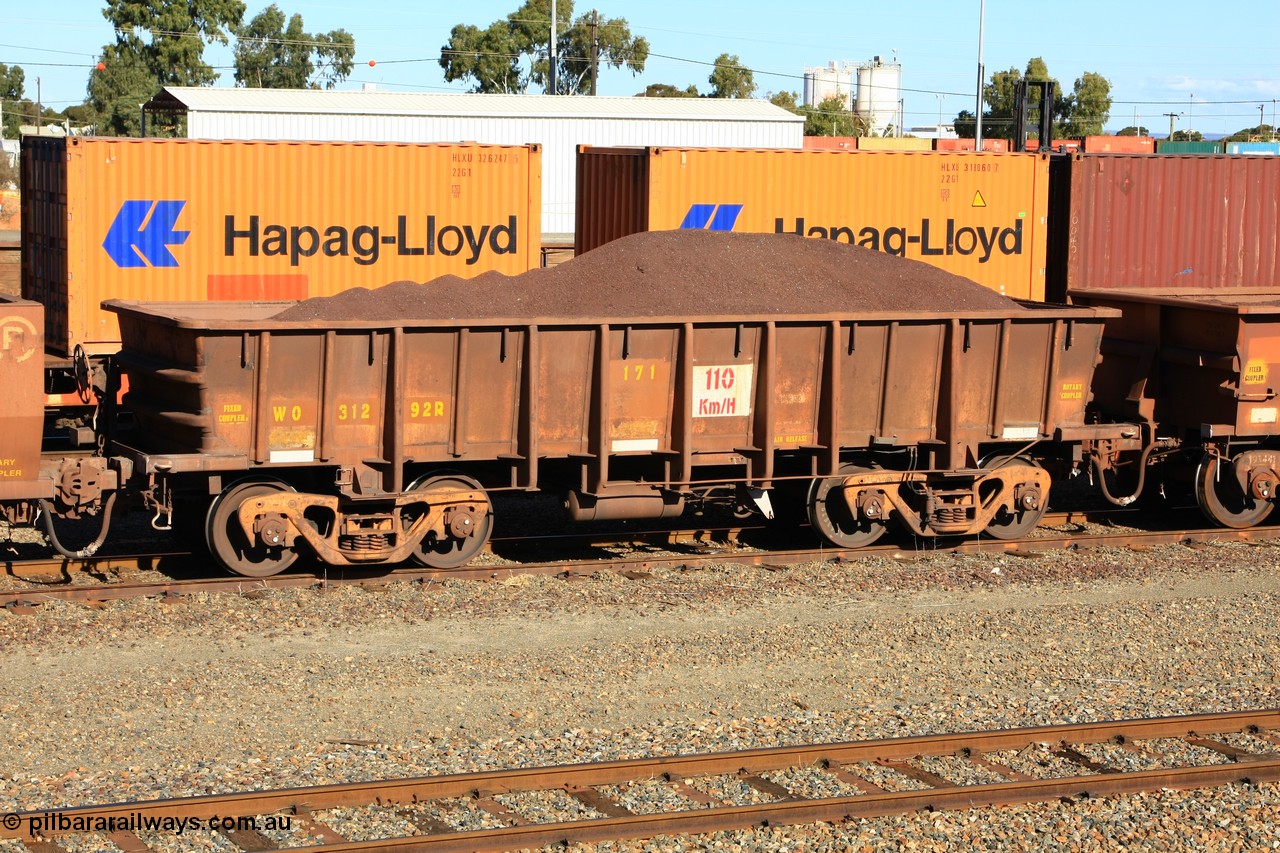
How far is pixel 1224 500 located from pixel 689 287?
6.03 meters

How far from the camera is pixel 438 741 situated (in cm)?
805

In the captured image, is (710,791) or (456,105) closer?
(710,791)

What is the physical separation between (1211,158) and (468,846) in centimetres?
1618

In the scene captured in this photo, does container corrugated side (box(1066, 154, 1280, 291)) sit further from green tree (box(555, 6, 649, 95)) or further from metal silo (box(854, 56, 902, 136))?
metal silo (box(854, 56, 902, 136))

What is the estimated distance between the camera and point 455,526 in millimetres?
11961

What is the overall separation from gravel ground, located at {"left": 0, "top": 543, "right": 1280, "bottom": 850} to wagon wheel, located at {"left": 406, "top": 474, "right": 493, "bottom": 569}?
458 mm

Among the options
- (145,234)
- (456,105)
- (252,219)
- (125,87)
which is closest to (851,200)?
(252,219)

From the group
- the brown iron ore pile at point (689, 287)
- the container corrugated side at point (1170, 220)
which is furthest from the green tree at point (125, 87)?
the brown iron ore pile at point (689, 287)

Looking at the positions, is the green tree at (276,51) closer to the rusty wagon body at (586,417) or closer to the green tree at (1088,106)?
the green tree at (1088,106)

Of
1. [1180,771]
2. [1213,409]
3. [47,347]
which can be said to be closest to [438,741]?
[1180,771]

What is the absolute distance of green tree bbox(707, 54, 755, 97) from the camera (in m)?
102

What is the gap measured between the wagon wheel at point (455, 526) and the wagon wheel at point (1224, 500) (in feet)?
23.3

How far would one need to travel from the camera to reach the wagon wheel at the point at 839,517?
42.7ft

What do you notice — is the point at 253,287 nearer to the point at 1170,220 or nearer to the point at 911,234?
the point at 911,234
